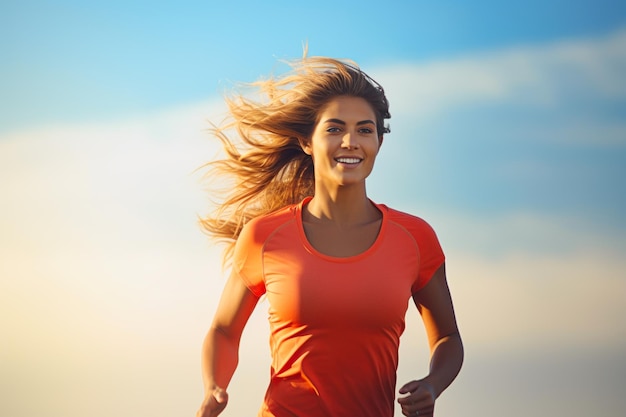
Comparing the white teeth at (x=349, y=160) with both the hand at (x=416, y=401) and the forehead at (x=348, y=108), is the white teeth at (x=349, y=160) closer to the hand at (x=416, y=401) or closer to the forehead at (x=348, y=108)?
the forehead at (x=348, y=108)

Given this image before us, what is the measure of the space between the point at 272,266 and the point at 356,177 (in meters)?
0.61

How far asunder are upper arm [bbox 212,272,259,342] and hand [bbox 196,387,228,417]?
48 centimetres

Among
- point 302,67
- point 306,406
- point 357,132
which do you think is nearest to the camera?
point 306,406

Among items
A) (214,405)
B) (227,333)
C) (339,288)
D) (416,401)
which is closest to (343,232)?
(339,288)

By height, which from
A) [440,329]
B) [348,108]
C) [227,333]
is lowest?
[227,333]

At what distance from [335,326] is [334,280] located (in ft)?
0.73

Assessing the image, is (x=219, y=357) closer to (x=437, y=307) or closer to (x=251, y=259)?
(x=251, y=259)

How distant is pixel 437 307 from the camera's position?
5.04 m

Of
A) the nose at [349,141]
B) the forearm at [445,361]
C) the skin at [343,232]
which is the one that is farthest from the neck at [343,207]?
the forearm at [445,361]

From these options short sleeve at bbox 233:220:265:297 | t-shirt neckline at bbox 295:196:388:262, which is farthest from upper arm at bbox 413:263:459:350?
short sleeve at bbox 233:220:265:297

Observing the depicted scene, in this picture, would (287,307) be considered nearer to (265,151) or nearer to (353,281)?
(353,281)

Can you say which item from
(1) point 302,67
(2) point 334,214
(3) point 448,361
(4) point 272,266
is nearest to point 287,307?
(4) point 272,266

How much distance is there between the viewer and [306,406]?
15.2 feet

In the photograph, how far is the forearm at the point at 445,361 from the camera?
4828 mm
